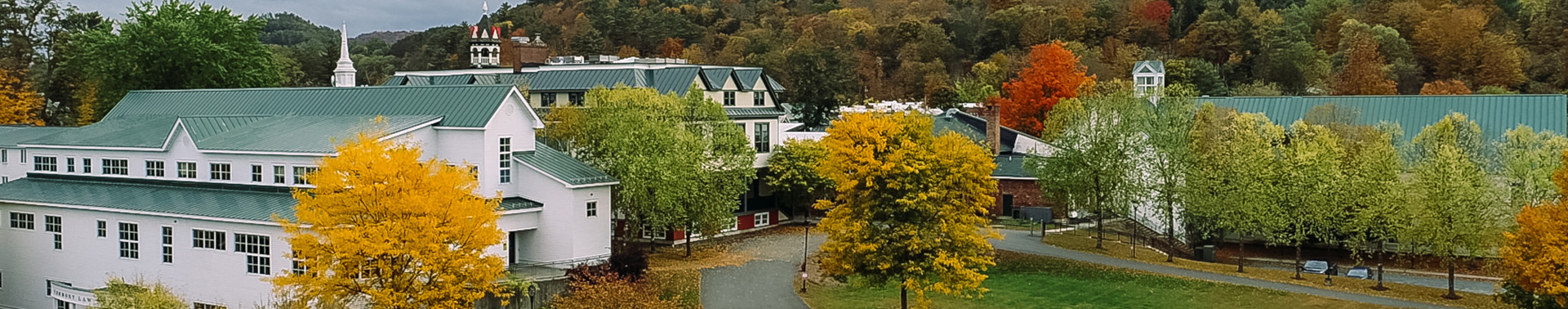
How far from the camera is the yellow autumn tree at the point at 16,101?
179ft

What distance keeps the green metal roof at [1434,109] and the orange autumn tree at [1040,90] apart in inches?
752

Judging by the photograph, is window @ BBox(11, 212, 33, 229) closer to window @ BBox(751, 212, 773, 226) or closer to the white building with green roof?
the white building with green roof

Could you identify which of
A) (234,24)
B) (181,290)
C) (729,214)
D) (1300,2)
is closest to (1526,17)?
(1300,2)

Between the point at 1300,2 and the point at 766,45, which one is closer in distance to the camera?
the point at 766,45

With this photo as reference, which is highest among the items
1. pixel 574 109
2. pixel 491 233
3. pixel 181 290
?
pixel 574 109

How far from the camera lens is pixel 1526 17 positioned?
82.7m

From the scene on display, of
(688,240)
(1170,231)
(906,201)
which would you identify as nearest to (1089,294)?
(906,201)

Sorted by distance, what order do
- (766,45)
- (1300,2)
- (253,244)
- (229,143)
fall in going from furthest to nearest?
(1300,2) < (766,45) < (229,143) < (253,244)

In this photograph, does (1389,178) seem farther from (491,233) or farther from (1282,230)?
Answer: (491,233)

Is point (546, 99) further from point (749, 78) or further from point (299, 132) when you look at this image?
point (299, 132)

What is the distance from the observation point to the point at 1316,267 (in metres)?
38.5

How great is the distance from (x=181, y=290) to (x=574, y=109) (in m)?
12.6

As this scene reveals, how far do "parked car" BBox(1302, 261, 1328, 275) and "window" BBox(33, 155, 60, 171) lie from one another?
121 ft

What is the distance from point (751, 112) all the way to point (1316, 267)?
65.6ft
